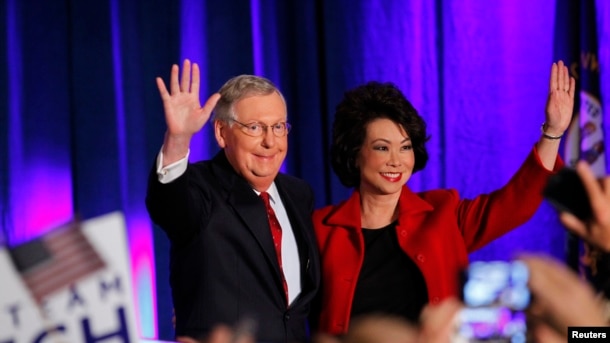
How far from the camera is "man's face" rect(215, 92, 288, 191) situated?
2188 mm

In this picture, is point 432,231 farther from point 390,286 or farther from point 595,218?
point 595,218

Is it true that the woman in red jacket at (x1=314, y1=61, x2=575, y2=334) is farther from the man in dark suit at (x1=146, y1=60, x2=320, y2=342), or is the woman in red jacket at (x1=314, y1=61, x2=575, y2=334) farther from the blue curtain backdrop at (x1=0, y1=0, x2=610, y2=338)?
the blue curtain backdrop at (x1=0, y1=0, x2=610, y2=338)

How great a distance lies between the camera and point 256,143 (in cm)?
220

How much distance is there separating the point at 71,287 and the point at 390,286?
52.6 inches

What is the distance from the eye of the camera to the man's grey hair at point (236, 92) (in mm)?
2225

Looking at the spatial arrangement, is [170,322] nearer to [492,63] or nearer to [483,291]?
[492,63]

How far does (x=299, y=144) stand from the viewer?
3.52 m

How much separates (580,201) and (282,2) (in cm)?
266

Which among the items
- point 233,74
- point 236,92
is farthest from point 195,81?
point 233,74

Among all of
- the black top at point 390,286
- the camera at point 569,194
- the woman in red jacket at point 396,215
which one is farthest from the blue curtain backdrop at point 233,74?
the camera at point 569,194

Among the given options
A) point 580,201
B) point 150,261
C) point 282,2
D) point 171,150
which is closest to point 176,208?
point 171,150

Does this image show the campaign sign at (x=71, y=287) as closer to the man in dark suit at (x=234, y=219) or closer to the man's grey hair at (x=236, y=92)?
the man in dark suit at (x=234, y=219)

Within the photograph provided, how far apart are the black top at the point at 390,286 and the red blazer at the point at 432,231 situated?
0.03 metres

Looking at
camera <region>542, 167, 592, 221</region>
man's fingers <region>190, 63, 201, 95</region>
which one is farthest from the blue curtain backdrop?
camera <region>542, 167, 592, 221</region>
